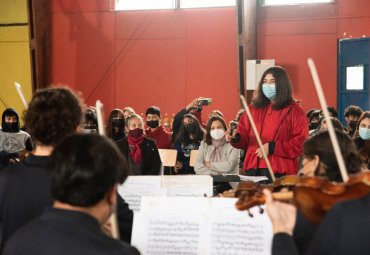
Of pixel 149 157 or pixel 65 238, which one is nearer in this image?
pixel 65 238

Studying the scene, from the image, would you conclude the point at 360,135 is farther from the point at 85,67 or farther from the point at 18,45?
the point at 18,45

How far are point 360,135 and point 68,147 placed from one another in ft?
12.2

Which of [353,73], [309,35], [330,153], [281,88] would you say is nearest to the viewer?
[330,153]

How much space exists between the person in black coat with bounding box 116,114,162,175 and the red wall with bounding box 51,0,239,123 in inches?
166

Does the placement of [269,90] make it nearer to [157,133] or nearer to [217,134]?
[217,134]

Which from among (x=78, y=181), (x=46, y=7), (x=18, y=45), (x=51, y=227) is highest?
(x=46, y=7)

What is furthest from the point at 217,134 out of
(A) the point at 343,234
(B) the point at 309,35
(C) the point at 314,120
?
(B) the point at 309,35

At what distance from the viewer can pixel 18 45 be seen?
392 inches

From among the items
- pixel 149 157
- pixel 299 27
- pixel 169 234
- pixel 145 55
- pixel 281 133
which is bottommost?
pixel 149 157

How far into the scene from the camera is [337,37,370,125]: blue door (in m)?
7.85

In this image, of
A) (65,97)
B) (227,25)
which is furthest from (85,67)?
(65,97)

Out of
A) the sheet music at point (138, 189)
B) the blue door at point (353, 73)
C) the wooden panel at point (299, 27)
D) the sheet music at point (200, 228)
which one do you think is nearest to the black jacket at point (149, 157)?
the sheet music at point (138, 189)

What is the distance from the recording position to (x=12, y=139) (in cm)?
595

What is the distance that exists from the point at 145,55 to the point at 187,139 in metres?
4.12
